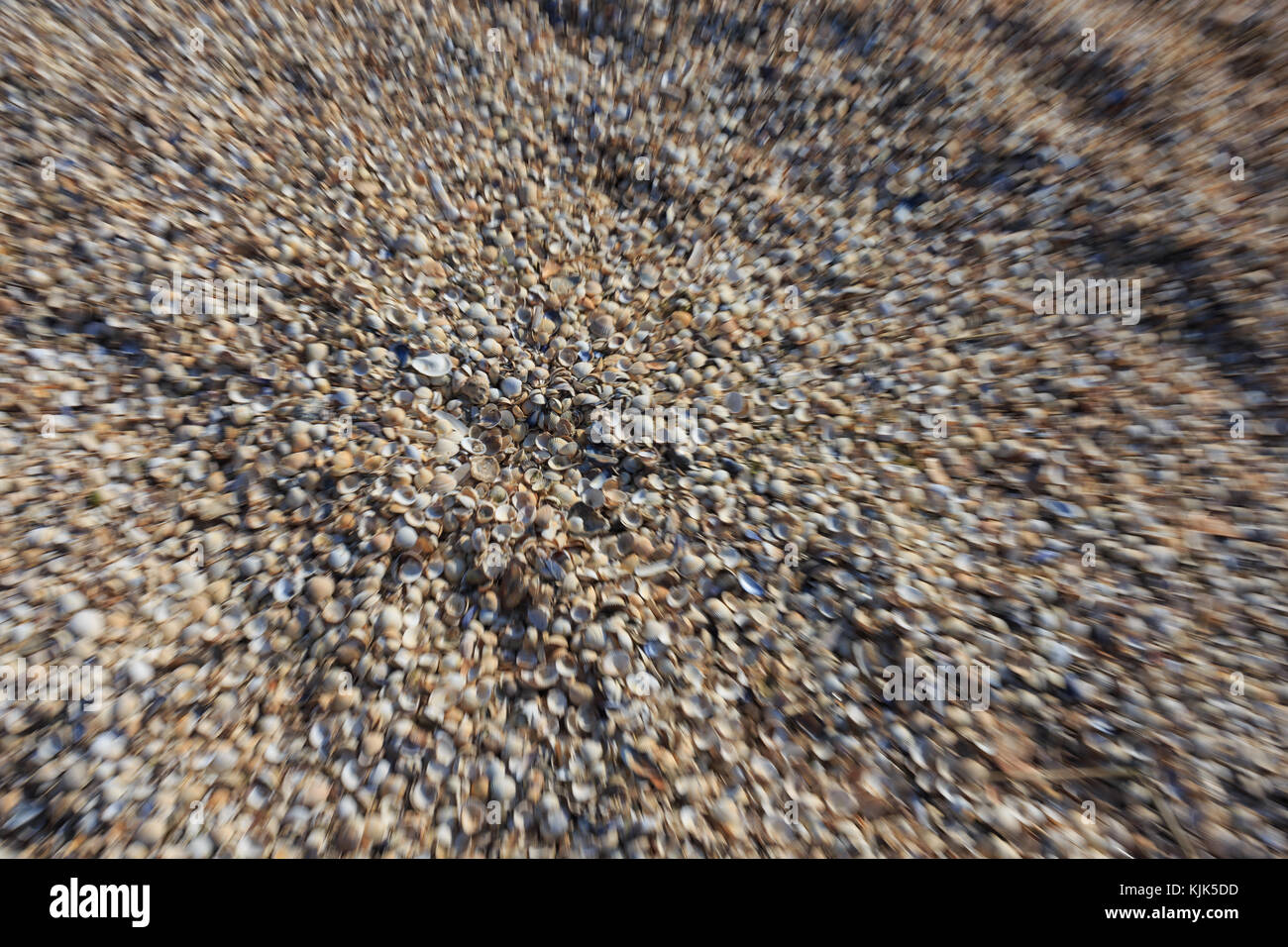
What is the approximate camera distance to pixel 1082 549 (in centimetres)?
306

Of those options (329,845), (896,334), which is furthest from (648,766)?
(896,334)

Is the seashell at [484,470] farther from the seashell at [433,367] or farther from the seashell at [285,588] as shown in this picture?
the seashell at [285,588]

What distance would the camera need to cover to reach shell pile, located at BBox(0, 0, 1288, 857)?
244cm

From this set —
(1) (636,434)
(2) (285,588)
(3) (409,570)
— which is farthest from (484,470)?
(2) (285,588)

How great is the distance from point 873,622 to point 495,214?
2.95 metres

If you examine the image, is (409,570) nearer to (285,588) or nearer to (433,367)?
(285,588)

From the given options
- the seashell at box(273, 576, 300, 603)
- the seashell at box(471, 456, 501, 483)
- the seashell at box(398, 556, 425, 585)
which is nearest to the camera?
the seashell at box(273, 576, 300, 603)

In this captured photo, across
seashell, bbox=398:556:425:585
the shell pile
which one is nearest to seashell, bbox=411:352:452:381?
the shell pile

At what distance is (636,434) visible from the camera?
3.31m

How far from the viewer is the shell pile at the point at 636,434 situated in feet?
7.99

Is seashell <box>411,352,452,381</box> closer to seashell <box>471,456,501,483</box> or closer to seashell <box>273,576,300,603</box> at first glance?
seashell <box>471,456,501,483</box>

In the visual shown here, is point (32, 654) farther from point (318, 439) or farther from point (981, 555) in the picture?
point (981, 555)

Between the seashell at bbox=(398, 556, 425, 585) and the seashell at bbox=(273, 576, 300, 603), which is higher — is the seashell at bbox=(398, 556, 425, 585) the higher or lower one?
the higher one

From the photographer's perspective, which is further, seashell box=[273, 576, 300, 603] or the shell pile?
seashell box=[273, 576, 300, 603]
